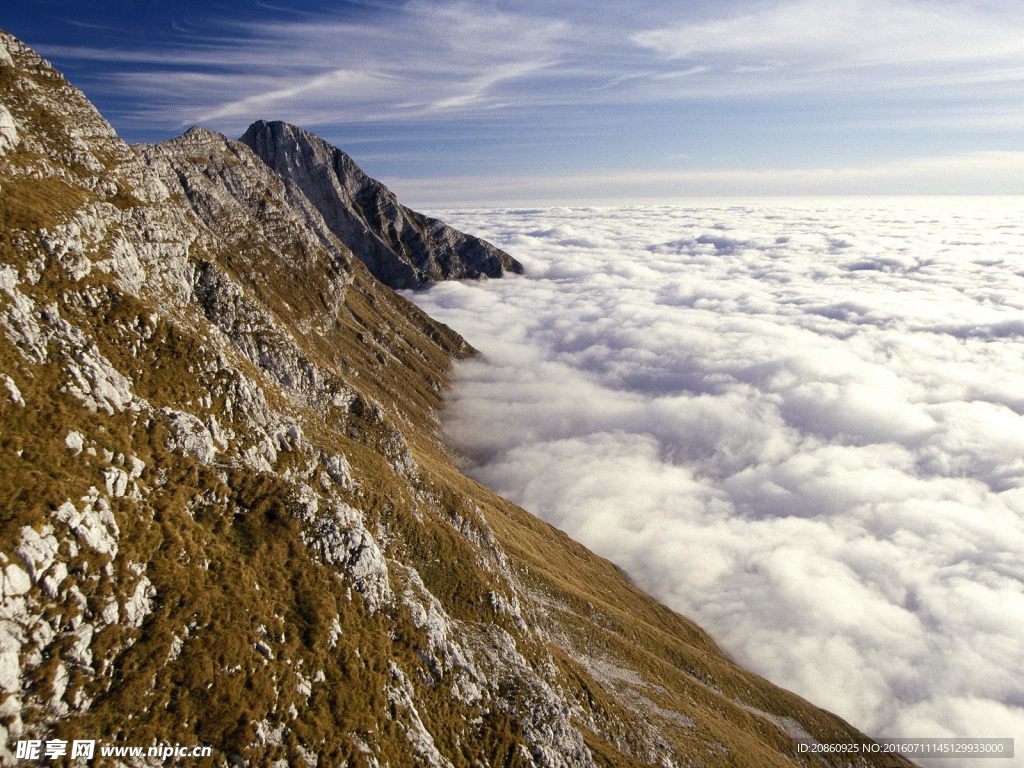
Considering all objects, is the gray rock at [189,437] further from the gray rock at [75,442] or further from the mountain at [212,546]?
the gray rock at [75,442]

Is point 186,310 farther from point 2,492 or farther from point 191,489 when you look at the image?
point 2,492

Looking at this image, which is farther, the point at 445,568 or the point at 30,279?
the point at 445,568

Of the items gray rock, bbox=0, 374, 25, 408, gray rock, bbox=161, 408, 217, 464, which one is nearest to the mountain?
gray rock, bbox=161, 408, 217, 464

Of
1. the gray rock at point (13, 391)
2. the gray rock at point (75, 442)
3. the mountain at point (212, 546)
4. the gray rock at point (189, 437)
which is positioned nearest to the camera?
the mountain at point (212, 546)

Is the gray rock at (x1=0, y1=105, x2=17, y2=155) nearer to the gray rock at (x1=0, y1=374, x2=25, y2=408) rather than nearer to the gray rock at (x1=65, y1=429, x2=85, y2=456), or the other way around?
the gray rock at (x1=0, y1=374, x2=25, y2=408)

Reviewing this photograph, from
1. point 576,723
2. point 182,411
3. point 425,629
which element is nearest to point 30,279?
point 182,411

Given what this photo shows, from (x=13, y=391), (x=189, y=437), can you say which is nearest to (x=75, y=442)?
(x=13, y=391)

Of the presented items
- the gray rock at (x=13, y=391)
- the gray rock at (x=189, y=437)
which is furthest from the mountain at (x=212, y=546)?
the gray rock at (x=13, y=391)

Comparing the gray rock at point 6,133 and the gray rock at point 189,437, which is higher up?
the gray rock at point 6,133

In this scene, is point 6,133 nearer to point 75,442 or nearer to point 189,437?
point 189,437
